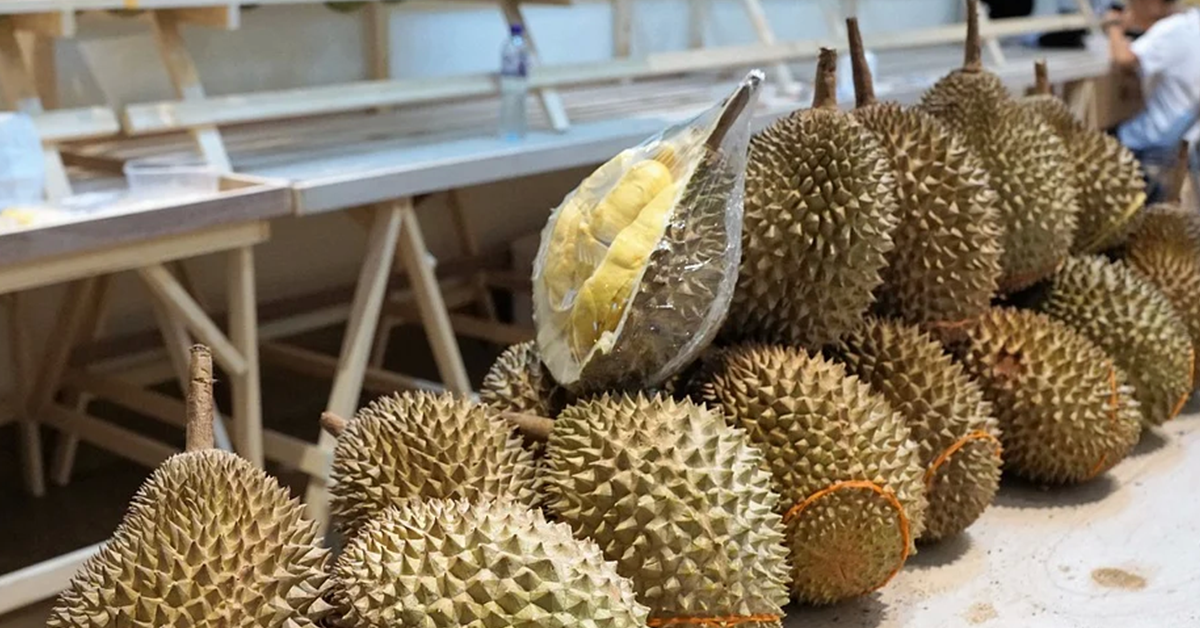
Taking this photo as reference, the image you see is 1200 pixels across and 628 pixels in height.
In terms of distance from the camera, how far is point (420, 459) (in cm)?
98

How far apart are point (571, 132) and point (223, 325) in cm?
122

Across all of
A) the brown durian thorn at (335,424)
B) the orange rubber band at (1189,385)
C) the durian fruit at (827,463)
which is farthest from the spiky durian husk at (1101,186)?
the brown durian thorn at (335,424)

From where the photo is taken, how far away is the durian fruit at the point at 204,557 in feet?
2.53

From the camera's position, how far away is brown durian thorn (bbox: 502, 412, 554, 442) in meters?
1.07

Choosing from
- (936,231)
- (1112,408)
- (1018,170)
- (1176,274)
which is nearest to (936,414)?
(936,231)

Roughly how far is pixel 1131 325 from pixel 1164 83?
9.57 ft

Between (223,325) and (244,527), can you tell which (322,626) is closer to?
(244,527)

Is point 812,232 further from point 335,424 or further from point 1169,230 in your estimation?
point 1169,230

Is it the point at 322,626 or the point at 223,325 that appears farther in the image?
the point at 223,325

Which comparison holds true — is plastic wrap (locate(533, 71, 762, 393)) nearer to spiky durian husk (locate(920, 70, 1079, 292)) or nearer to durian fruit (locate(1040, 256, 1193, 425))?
spiky durian husk (locate(920, 70, 1079, 292))

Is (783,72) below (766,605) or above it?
above

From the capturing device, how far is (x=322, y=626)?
2.80 ft

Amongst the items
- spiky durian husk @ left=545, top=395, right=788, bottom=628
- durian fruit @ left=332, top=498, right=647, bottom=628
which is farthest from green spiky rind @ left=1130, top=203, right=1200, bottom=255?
durian fruit @ left=332, top=498, right=647, bottom=628

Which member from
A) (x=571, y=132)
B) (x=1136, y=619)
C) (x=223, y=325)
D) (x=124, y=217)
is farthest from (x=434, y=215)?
(x=1136, y=619)
